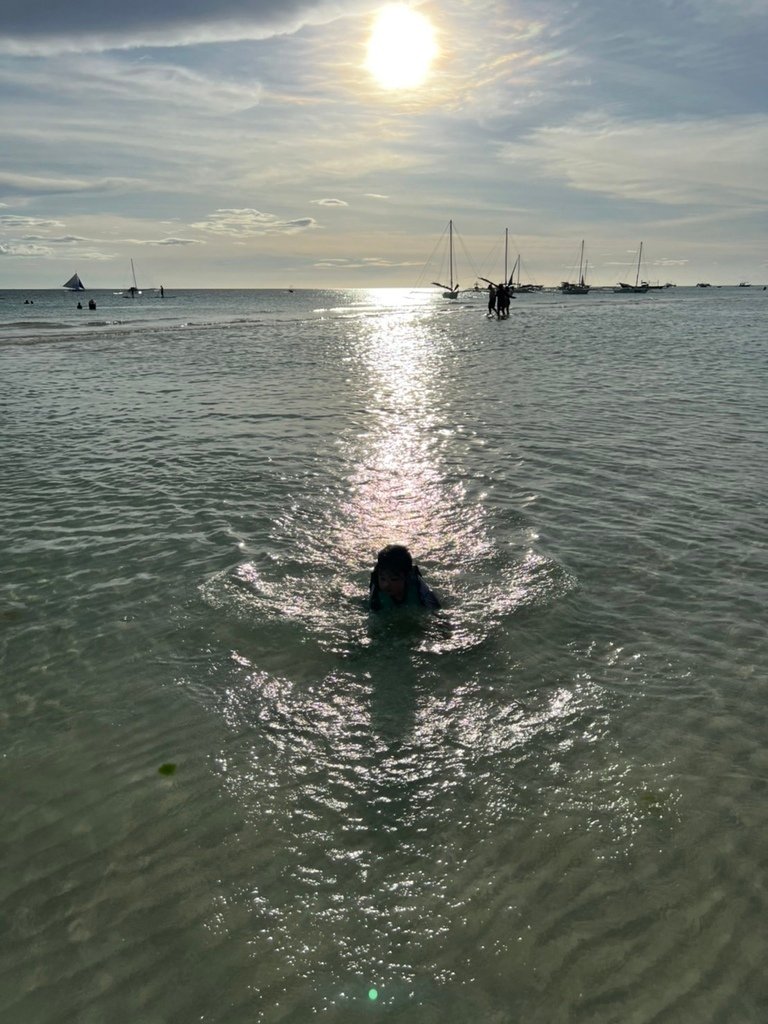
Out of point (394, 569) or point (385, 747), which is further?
point (394, 569)

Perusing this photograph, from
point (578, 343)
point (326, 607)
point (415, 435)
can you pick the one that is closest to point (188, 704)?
point (326, 607)

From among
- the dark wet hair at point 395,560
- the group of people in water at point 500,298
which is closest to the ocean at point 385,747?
the dark wet hair at point 395,560

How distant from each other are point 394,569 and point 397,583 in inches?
7.6

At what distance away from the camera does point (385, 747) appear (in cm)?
563

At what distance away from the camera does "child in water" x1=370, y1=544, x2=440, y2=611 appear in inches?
286

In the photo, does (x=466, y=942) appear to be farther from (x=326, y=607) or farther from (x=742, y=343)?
(x=742, y=343)

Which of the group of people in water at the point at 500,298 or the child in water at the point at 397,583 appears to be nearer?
the child in water at the point at 397,583

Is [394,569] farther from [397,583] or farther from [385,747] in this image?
[385,747]

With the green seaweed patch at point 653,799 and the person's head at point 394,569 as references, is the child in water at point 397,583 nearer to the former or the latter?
the person's head at point 394,569

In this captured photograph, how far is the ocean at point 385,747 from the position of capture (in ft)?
12.6

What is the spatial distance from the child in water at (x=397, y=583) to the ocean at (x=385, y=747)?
0.24 metres

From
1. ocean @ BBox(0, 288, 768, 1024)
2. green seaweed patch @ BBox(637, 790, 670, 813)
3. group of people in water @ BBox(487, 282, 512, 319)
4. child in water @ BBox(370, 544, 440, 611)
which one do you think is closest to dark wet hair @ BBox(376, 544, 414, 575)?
child in water @ BBox(370, 544, 440, 611)

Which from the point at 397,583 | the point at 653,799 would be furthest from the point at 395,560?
the point at 653,799

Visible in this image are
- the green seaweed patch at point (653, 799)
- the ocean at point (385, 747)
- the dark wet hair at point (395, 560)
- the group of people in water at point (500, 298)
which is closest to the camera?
the ocean at point (385, 747)
